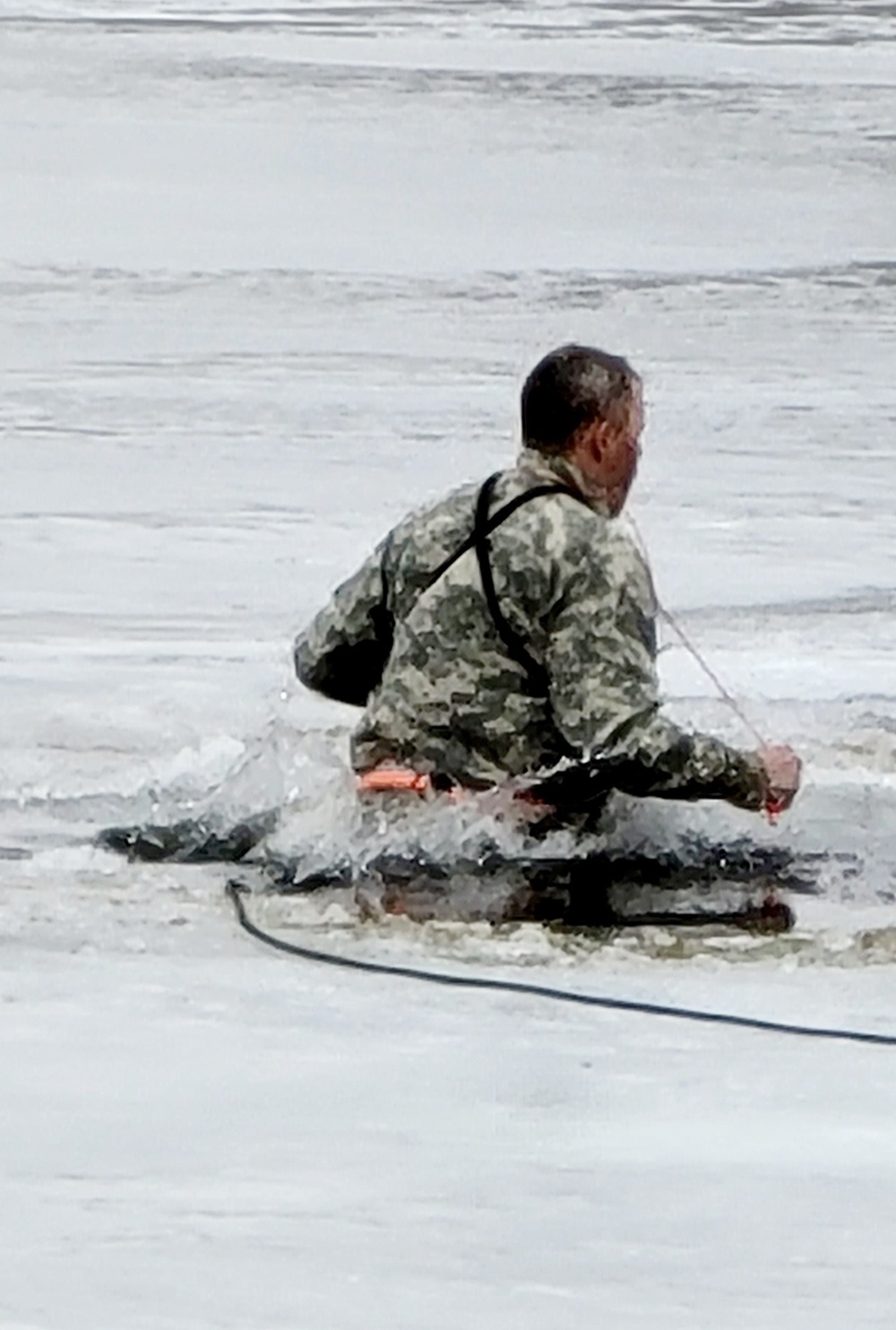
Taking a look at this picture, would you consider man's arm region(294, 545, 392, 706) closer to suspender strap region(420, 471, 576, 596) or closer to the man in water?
the man in water

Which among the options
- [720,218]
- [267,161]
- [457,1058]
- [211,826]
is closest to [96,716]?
[211,826]

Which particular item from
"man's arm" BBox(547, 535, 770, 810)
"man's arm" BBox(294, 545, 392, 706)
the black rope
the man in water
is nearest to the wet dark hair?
the man in water

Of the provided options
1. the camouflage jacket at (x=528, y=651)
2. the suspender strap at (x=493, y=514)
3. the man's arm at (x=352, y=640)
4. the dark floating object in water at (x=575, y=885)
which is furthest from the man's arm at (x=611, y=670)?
the man's arm at (x=352, y=640)

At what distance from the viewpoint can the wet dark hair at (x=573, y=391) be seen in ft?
17.0

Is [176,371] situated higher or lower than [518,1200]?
lower

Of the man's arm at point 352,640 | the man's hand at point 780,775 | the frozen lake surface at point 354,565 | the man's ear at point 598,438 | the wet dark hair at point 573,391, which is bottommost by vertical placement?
the frozen lake surface at point 354,565

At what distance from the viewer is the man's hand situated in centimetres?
537

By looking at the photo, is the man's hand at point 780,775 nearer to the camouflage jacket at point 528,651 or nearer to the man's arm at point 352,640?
the camouflage jacket at point 528,651

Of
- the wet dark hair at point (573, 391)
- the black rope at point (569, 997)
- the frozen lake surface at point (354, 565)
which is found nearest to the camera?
the frozen lake surface at point (354, 565)

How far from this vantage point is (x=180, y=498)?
8.91m

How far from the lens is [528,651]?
5.29 meters

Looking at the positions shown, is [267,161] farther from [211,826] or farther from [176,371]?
[211,826]

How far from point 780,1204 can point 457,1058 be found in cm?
71

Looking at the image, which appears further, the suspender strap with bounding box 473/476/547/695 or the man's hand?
the man's hand
